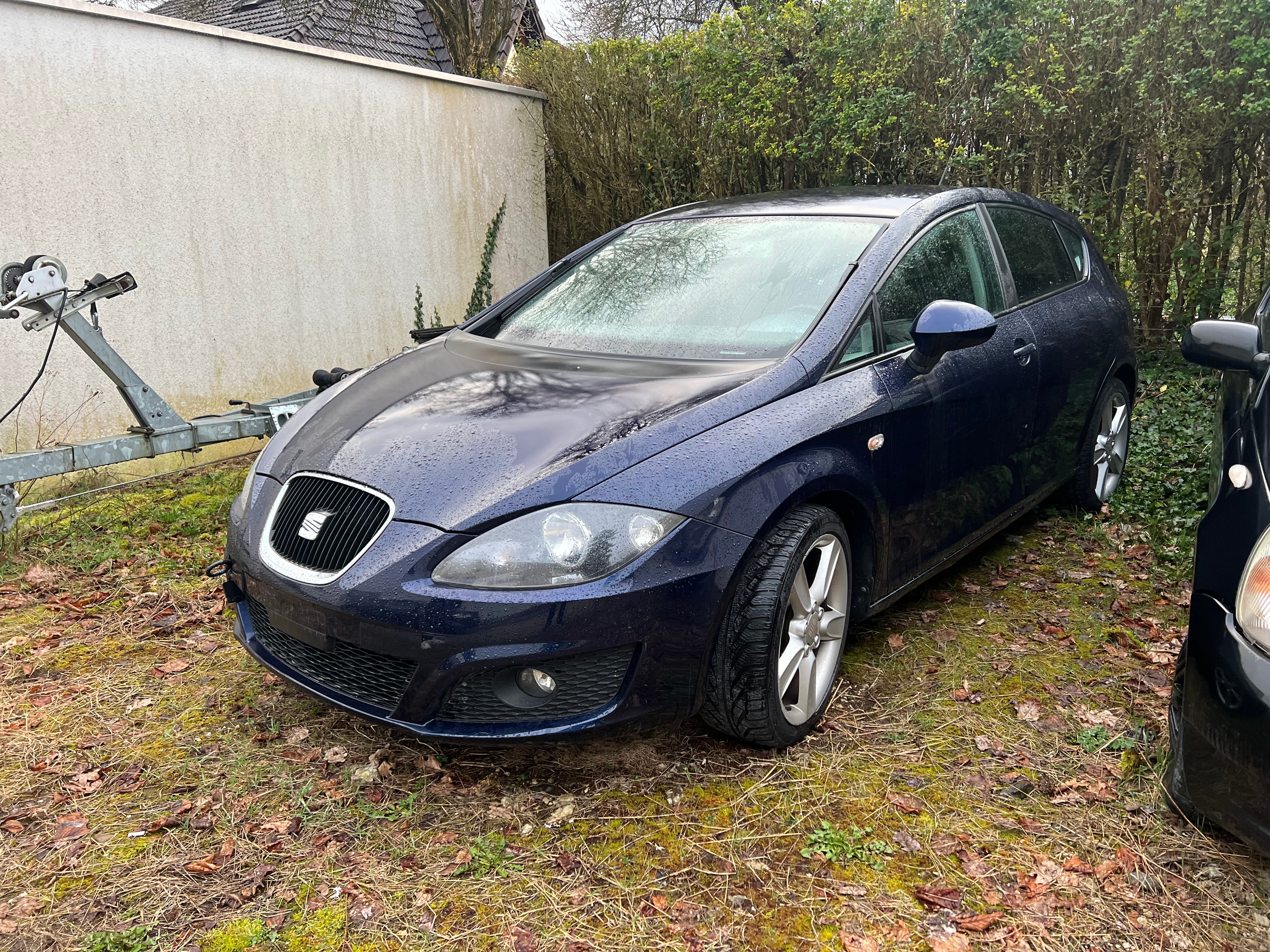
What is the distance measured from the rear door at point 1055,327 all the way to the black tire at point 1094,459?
9 centimetres

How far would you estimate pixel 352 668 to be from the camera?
2363 millimetres

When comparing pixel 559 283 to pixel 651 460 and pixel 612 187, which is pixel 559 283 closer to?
pixel 651 460

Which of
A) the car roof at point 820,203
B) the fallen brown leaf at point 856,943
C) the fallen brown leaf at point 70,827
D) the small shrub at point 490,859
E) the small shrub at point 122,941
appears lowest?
the fallen brown leaf at point 856,943

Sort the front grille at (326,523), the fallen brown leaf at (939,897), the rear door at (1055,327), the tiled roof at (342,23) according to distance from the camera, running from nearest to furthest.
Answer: the fallen brown leaf at (939,897)
the front grille at (326,523)
the rear door at (1055,327)
the tiled roof at (342,23)

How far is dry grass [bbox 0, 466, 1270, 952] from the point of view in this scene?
2074mm

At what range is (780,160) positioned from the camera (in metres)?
7.56

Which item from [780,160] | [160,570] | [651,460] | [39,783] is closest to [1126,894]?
[651,460]

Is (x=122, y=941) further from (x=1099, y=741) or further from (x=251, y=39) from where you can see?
(x=251, y=39)

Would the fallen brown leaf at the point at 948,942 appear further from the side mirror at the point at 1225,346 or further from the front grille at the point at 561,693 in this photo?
the side mirror at the point at 1225,346

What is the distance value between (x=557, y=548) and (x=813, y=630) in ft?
2.80

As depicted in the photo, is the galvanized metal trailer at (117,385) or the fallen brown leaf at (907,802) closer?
the fallen brown leaf at (907,802)

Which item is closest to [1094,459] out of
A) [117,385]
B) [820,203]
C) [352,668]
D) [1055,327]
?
[1055,327]

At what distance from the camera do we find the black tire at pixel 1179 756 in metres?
2.13

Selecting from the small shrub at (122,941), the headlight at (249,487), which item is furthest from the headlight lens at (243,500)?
the small shrub at (122,941)
